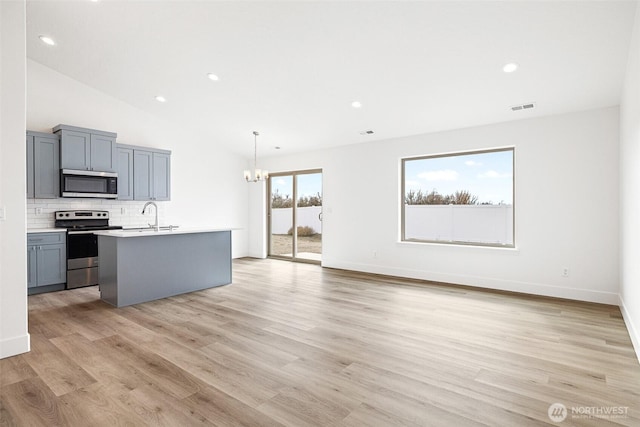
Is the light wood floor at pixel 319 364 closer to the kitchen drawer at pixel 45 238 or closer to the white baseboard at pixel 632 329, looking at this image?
the white baseboard at pixel 632 329

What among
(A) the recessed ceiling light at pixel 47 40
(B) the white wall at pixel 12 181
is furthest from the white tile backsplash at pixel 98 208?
(B) the white wall at pixel 12 181

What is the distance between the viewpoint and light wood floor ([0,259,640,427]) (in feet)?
6.39

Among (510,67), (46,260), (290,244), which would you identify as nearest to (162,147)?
(46,260)

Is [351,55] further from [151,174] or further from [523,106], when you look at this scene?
[151,174]

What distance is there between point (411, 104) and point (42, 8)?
4618 millimetres

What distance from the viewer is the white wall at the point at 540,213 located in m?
4.18

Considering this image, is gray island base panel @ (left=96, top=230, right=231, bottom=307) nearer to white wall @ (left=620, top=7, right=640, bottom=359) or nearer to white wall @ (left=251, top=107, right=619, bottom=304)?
white wall @ (left=251, top=107, right=619, bottom=304)

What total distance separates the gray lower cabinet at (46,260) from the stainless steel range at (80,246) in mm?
87

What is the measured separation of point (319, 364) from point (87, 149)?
16.7ft

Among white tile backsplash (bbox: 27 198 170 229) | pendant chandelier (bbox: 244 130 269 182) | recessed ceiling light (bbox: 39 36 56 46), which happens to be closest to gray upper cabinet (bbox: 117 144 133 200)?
white tile backsplash (bbox: 27 198 170 229)

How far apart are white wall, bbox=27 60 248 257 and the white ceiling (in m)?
0.35

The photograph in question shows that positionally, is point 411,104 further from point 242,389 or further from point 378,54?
point 242,389

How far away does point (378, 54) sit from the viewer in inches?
143

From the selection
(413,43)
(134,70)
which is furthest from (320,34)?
(134,70)
